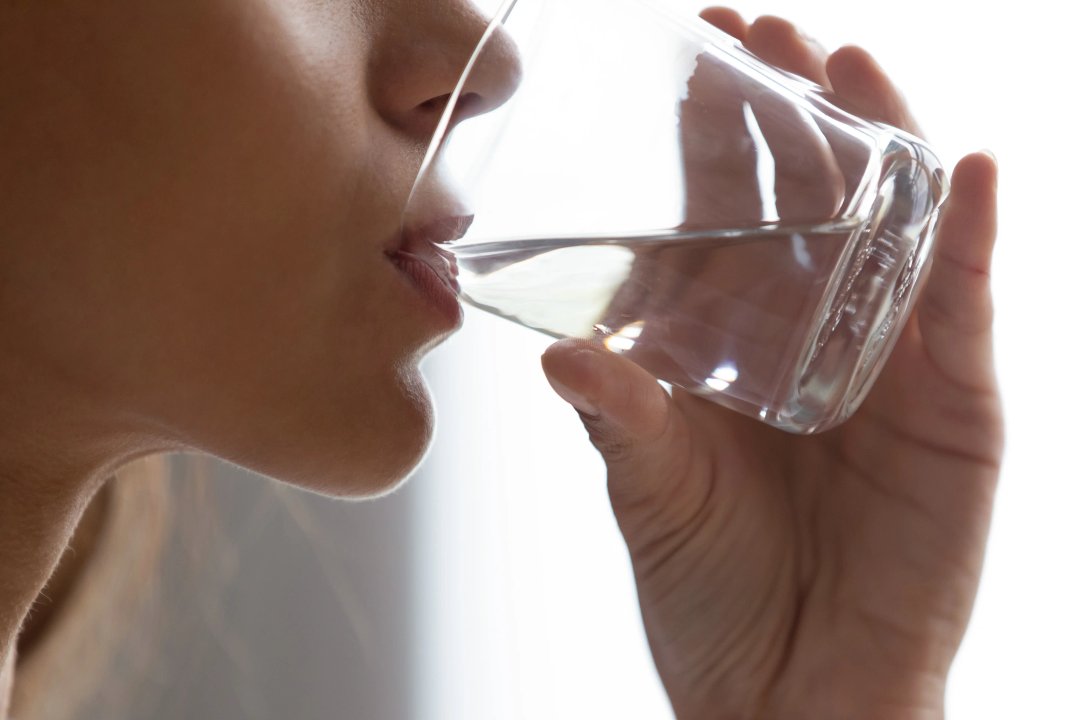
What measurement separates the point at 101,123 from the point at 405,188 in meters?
0.14

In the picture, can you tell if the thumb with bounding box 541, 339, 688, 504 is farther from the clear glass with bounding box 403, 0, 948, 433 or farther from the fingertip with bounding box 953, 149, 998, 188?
the fingertip with bounding box 953, 149, 998, 188

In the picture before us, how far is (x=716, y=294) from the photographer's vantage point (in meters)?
0.52

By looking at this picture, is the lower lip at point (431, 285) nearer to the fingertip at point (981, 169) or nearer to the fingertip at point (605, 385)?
the fingertip at point (605, 385)

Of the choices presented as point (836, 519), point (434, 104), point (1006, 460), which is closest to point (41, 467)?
point (434, 104)

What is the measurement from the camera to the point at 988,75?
3.12ft

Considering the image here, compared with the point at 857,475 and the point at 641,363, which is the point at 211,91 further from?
the point at 857,475

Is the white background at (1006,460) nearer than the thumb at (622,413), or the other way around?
the thumb at (622,413)

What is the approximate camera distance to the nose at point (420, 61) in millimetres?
563

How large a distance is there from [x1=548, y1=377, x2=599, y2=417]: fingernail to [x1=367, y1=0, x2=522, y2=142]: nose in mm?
139

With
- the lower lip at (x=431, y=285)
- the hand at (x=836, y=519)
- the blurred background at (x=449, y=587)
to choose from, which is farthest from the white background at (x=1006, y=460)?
the lower lip at (x=431, y=285)

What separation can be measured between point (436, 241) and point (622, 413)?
162 mm

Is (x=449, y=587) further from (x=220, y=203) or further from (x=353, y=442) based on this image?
(x=220, y=203)

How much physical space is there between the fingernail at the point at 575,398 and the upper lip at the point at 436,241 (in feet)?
0.25

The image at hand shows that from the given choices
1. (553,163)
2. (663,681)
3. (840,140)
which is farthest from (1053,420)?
(553,163)
